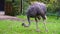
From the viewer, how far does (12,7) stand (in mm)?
20156

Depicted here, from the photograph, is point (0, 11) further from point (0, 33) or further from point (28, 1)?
point (0, 33)

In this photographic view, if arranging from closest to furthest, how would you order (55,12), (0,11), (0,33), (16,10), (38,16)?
1. (0,33)
2. (38,16)
3. (16,10)
4. (55,12)
5. (0,11)

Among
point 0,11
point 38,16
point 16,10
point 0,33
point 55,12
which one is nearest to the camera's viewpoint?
point 0,33

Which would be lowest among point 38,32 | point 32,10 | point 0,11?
point 0,11

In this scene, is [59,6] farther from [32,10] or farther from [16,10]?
[32,10]

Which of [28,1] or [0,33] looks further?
[28,1]

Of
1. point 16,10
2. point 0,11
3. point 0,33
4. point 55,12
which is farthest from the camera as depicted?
point 0,11

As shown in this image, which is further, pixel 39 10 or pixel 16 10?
pixel 16 10

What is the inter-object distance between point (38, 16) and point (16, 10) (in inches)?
363

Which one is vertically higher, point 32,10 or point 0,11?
point 32,10

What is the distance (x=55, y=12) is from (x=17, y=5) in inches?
141

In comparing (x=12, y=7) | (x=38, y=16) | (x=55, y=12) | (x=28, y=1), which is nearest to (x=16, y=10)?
(x=12, y=7)

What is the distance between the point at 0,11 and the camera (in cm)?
2328

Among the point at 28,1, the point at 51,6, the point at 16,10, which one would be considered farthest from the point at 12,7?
the point at 51,6
